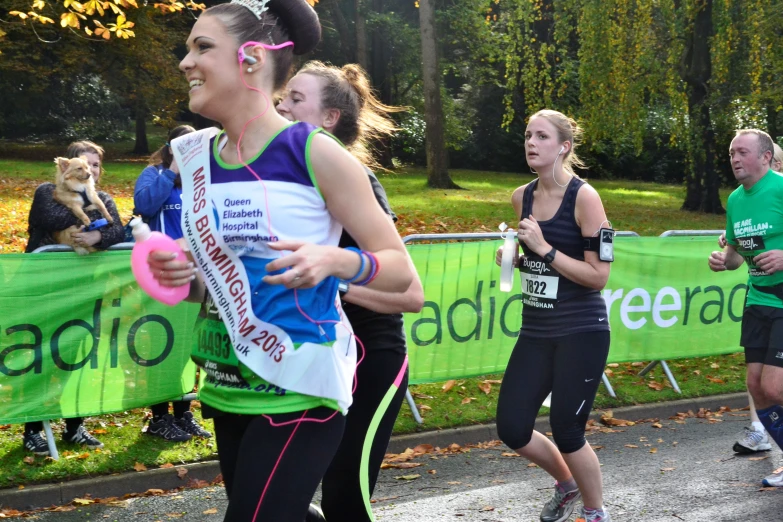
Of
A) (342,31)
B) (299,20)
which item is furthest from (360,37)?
(299,20)

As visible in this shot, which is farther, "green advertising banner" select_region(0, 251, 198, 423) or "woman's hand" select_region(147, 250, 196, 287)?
"green advertising banner" select_region(0, 251, 198, 423)

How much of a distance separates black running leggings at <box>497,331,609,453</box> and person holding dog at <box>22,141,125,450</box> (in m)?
3.03

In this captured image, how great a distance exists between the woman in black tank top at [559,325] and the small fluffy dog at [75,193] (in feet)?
10.2

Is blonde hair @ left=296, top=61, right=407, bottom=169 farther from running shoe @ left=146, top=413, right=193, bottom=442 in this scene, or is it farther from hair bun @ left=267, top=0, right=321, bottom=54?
running shoe @ left=146, top=413, right=193, bottom=442

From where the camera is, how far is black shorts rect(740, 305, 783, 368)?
599cm

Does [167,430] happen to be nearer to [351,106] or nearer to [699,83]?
[351,106]

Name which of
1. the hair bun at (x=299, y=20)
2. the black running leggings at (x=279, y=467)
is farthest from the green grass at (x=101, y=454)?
the hair bun at (x=299, y=20)

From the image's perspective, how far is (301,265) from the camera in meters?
2.28

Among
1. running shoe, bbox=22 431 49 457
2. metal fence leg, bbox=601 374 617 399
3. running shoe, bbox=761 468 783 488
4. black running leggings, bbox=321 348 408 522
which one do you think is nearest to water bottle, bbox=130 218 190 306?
black running leggings, bbox=321 348 408 522

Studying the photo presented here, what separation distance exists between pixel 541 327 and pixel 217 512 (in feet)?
7.22

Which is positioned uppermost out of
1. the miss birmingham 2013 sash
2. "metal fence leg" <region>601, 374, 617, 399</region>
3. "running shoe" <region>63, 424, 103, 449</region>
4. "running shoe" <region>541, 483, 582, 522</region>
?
the miss birmingham 2013 sash

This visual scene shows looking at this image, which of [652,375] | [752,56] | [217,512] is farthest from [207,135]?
[752,56]

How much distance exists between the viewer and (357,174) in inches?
102

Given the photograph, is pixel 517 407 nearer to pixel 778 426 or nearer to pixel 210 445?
pixel 778 426
